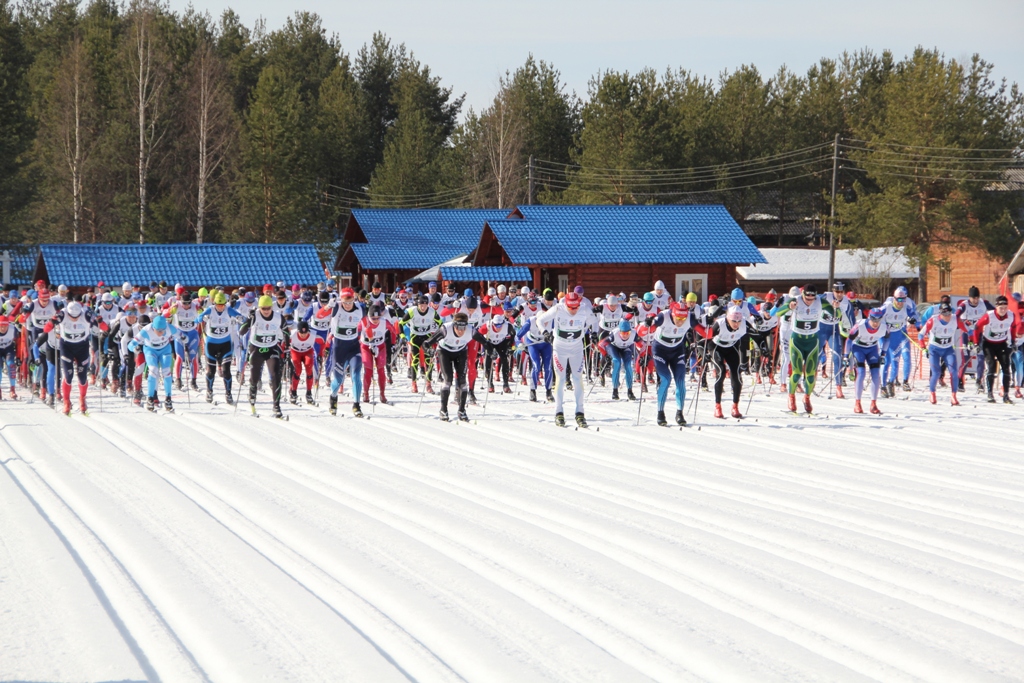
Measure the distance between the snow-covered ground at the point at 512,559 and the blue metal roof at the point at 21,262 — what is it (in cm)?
4106

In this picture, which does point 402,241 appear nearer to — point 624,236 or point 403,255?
point 403,255

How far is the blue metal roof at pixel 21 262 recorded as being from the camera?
2084 inches

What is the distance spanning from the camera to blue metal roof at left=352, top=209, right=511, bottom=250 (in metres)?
61.2

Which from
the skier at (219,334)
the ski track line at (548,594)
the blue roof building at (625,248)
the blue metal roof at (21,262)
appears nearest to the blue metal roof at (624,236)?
the blue roof building at (625,248)

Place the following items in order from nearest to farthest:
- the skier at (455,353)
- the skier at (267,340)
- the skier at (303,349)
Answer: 1. the skier at (455,353)
2. the skier at (267,340)
3. the skier at (303,349)

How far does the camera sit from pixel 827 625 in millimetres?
6922

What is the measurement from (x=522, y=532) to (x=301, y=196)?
2201 inches

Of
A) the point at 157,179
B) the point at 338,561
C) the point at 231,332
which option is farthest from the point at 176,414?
the point at 157,179

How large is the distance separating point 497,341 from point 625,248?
82.8 feet

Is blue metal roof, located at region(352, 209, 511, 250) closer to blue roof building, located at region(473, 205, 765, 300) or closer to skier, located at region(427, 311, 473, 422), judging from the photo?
blue roof building, located at region(473, 205, 765, 300)

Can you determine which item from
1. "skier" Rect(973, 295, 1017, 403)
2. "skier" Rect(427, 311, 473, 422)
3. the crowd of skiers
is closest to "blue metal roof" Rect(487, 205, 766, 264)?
the crowd of skiers

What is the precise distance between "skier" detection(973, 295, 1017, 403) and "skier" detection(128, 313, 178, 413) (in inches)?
523

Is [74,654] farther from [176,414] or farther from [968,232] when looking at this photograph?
[968,232]

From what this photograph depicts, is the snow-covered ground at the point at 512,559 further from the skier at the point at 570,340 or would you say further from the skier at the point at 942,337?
the skier at the point at 942,337
